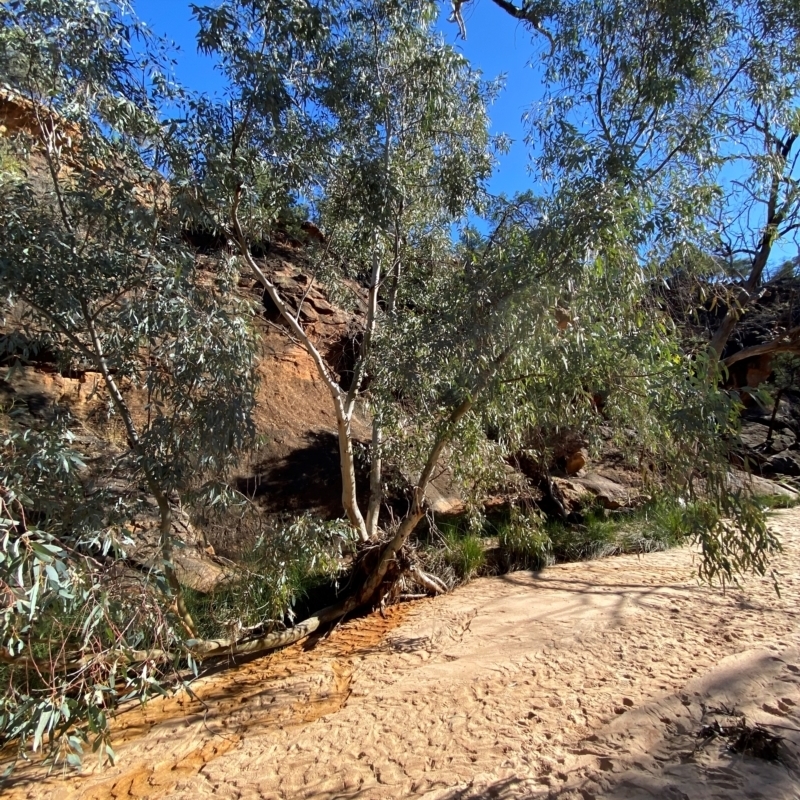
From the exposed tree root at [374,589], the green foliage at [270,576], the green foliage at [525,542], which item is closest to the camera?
the green foliage at [270,576]

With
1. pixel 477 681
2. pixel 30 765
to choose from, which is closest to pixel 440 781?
pixel 477 681

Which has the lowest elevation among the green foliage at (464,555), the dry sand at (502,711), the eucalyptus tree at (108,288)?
the dry sand at (502,711)

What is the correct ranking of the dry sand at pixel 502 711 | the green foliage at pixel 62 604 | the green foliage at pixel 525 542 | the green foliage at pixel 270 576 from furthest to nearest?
the green foliage at pixel 525 542
the green foliage at pixel 270 576
the dry sand at pixel 502 711
the green foliage at pixel 62 604

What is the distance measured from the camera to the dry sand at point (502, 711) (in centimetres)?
333

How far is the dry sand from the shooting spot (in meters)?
3.33

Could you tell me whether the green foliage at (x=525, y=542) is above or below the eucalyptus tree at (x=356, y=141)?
below

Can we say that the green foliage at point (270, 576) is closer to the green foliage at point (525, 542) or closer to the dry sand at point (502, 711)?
the dry sand at point (502, 711)

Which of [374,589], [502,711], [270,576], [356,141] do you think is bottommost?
[502,711]

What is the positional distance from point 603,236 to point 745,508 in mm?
1997

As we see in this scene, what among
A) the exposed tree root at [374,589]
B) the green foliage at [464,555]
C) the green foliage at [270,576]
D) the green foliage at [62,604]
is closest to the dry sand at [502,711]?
the exposed tree root at [374,589]

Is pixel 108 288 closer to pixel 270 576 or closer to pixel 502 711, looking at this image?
pixel 270 576

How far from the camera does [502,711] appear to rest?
13.3 feet

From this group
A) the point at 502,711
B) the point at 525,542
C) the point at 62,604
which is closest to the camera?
the point at 62,604

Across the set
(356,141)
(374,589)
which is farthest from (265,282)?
(374,589)
